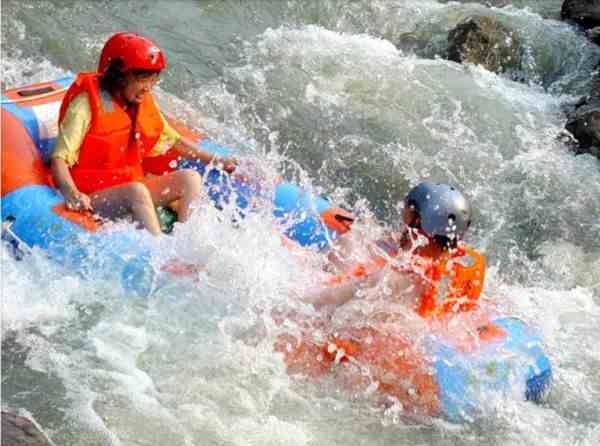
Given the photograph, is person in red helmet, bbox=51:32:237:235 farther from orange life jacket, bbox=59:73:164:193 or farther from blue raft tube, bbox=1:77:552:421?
blue raft tube, bbox=1:77:552:421

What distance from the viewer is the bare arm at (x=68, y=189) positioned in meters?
5.61

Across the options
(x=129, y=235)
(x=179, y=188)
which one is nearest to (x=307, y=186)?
(x=179, y=188)

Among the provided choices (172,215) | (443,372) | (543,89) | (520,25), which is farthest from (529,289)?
(520,25)

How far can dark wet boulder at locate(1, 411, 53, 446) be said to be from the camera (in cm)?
→ 409

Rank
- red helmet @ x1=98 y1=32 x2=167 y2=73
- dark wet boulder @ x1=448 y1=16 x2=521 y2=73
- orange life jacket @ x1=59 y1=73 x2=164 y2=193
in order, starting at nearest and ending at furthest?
1. red helmet @ x1=98 y1=32 x2=167 y2=73
2. orange life jacket @ x1=59 y1=73 x2=164 y2=193
3. dark wet boulder @ x1=448 y1=16 x2=521 y2=73

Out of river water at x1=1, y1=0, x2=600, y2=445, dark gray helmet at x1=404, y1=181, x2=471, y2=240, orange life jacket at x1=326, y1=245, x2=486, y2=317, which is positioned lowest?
river water at x1=1, y1=0, x2=600, y2=445

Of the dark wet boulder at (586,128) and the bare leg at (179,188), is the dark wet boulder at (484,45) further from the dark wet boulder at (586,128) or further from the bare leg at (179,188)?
the bare leg at (179,188)

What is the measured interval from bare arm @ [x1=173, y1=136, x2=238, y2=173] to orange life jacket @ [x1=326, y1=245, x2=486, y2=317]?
160 centimetres

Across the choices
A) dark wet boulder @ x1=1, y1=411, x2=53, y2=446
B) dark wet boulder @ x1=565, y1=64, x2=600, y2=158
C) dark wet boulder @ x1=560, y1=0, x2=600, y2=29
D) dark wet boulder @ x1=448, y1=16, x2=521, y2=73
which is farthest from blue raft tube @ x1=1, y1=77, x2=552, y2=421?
dark wet boulder @ x1=560, y1=0, x2=600, y2=29

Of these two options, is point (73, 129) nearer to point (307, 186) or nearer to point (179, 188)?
point (179, 188)

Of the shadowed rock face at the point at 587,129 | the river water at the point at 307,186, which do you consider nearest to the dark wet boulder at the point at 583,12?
the river water at the point at 307,186

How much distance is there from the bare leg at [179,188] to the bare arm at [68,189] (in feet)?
1.50

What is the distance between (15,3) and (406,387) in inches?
247

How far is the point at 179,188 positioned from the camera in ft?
19.4
